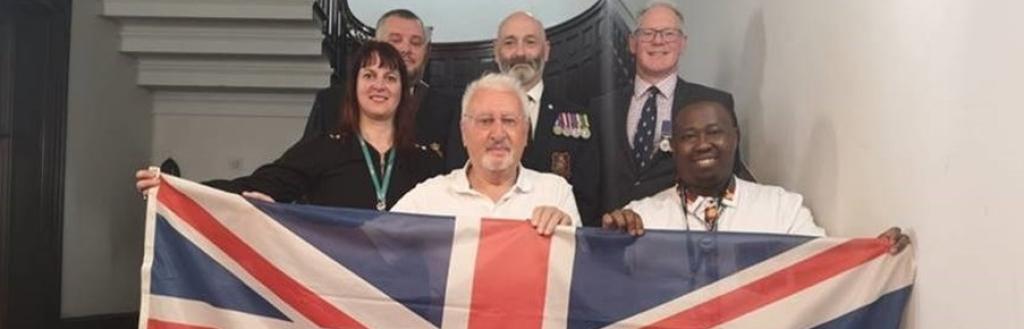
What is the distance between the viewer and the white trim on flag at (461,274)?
1.99 meters

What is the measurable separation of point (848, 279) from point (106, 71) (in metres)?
4.47

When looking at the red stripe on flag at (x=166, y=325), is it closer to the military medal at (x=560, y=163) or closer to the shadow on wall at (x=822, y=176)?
the military medal at (x=560, y=163)

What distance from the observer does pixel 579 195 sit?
2.60m

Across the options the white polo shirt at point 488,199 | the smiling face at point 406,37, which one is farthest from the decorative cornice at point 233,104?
the white polo shirt at point 488,199

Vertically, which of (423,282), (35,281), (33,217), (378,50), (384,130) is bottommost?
(35,281)

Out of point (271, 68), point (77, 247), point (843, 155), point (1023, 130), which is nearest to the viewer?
point (1023, 130)

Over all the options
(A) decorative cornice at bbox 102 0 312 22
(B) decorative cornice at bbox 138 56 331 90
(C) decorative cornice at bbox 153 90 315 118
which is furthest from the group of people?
(C) decorative cornice at bbox 153 90 315 118

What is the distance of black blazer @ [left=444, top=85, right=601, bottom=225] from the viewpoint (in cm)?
260

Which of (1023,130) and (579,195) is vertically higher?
(1023,130)

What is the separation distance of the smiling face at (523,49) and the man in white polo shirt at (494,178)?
0.66 m

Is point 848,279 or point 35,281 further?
point 35,281

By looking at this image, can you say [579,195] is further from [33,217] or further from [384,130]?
[33,217]

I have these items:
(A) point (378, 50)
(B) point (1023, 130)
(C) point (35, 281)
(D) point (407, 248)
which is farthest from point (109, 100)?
(B) point (1023, 130)

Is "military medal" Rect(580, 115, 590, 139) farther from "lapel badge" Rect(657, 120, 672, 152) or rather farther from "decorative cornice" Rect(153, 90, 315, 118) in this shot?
"decorative cornice" Rect(153, 90, 315, 118)
